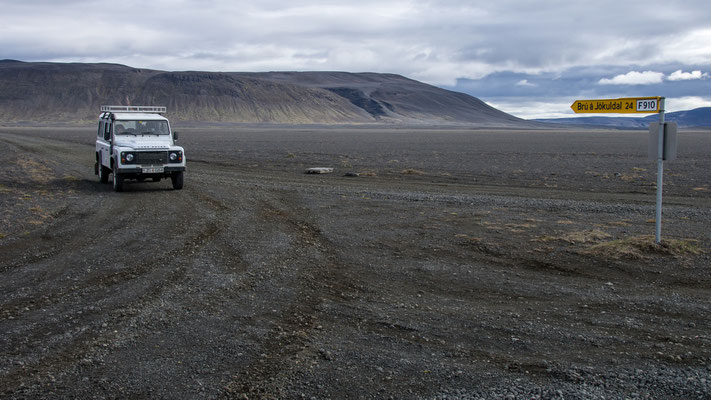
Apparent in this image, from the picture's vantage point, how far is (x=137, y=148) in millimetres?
16609

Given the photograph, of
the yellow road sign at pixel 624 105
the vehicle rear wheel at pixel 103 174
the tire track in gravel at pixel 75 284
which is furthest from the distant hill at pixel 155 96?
the yellow road sign at pixel 624 105

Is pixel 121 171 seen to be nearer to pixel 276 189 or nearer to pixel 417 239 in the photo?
pixel 276 189

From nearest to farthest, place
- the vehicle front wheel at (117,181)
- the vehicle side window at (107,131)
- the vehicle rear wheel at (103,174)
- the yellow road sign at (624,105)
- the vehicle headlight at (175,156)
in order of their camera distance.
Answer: the yellow road sign at (624,105) < the vehicle front wheel at (117,181) < the vehicle headlight at (175,156) < the vehicle side window at (107,131) < the vehicle rear wheel at (103,174)

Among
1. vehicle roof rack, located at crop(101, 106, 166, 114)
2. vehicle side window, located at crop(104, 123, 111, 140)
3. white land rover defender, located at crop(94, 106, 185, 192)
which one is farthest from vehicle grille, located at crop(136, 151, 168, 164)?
vehicle roof rack, located at crop(101, 106, 166, 114)

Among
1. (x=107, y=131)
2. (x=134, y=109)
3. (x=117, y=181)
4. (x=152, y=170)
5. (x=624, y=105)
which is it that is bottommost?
(x=117, y=181)

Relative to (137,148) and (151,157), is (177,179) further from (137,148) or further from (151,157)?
(137,148)

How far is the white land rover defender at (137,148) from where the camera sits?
16.6 metres

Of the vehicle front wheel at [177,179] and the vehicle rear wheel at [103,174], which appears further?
the vehicle rear wheel at [103,174]

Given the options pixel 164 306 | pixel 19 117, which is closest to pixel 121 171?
pixel 164 306

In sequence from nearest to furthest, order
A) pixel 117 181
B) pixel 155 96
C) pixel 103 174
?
pixel 117 181 < pixel 103 174 < pixel 155 96

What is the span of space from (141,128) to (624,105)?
1341cm

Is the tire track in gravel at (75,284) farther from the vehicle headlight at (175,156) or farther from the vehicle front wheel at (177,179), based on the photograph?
the vehicle front wheel at (177,179)

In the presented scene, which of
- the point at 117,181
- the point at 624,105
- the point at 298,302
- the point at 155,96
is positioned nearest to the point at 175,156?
the point at 117,181

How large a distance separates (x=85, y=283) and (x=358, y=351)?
4.10m
